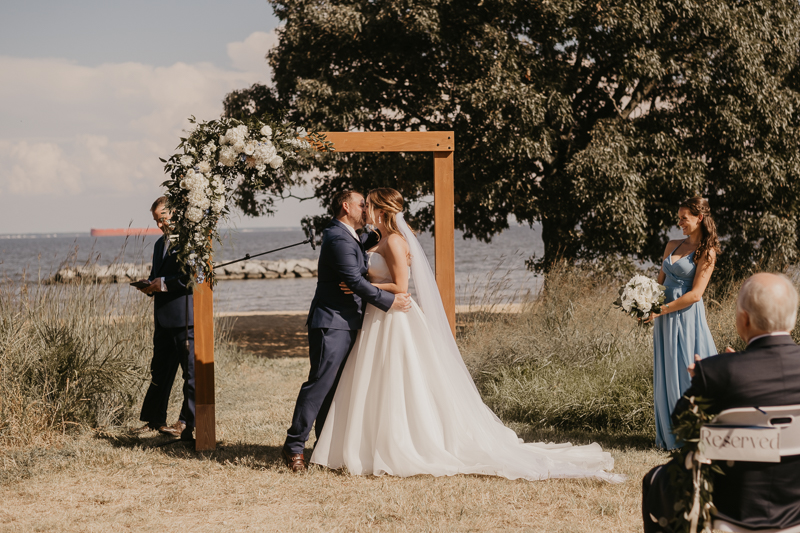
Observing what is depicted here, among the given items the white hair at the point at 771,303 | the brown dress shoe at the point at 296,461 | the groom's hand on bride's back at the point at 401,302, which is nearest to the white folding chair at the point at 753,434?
the white hair at the point at 771,303

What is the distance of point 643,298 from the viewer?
189 inches

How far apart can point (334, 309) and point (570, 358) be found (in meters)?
3.15

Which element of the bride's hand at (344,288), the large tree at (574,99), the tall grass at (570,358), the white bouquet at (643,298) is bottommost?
the tall grass at (570,358)

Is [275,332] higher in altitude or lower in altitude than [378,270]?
lower

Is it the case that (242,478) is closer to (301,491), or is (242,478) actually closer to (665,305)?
(301,491)

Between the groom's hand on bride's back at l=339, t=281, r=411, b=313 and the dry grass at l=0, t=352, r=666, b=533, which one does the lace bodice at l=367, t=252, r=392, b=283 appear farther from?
the dry grass at l=0, t=352, r=666, b=533

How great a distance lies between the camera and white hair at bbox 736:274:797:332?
225cm

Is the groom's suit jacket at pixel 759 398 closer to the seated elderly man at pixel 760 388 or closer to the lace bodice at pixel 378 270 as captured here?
the seated elderly man at pixel 760 388

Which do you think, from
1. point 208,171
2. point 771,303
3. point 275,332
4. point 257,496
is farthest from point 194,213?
point 275,332

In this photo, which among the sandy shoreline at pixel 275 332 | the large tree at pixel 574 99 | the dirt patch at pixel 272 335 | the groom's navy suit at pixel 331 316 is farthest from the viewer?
the dirt patch at pixel 272 335

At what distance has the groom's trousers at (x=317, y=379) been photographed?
465 centimetres

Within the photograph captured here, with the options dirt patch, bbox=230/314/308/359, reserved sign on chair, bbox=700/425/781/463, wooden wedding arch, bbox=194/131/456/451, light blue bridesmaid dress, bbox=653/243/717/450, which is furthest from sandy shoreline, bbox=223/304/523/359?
reserved sign on chair, bbox=700/425/781/463

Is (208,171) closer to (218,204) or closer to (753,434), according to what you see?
(218,204)

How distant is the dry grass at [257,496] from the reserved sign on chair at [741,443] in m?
1.62
